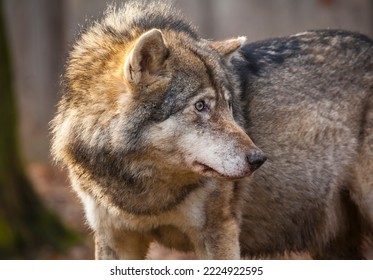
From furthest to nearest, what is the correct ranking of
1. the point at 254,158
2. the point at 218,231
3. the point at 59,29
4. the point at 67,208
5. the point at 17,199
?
the point at 59,29 < the point at 67,208 < the point at 17,199 < the point at 218,231 < the point at 254,158

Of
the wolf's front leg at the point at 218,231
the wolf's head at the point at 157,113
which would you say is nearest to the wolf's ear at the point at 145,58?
the wolf's head at the point at 157,113

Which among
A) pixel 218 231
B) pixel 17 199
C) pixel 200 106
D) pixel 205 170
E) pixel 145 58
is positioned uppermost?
pixel 145 58

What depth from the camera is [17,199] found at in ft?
37.3

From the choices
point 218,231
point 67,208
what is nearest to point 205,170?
point 218,231

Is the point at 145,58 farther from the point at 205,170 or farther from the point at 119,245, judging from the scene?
the point at 119,245

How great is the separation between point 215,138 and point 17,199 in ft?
20.8

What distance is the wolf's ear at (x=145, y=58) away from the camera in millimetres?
5531

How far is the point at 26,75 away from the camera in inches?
615

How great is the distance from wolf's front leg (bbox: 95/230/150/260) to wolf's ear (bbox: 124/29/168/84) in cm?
126

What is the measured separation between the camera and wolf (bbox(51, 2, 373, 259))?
562 cm

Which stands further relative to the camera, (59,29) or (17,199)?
(59,29)
